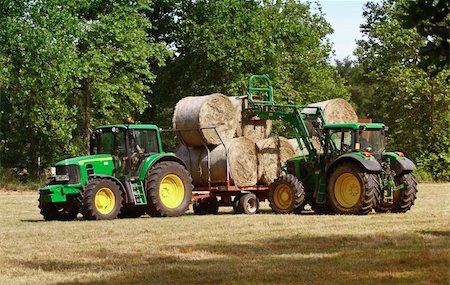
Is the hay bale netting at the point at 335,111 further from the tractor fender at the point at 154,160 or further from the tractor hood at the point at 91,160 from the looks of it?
the tractor hood at the point at 91,160

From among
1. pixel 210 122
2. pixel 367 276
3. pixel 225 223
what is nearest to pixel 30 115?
pixel 210 122

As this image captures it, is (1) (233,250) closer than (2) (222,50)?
Yes

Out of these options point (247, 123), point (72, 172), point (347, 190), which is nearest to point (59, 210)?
point (72, 172)

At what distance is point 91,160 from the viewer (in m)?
19.2

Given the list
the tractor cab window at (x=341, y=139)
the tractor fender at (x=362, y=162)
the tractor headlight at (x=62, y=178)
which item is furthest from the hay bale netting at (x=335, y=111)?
the tractor headlight at (x=62, y=178)

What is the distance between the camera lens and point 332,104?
22.1m

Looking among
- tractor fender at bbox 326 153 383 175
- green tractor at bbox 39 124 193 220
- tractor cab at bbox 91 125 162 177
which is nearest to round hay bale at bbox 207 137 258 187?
green tractor at bbox 39 124 193 220

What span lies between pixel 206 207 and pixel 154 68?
23.7m

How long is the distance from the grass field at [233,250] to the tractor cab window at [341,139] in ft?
5.61

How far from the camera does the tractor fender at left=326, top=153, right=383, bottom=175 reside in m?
18.4

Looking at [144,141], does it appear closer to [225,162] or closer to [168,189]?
[168,189]

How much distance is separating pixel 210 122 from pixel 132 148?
7.22 feet

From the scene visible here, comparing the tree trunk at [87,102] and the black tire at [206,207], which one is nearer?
the black tire at [206,207]

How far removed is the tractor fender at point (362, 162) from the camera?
60.2 feet
